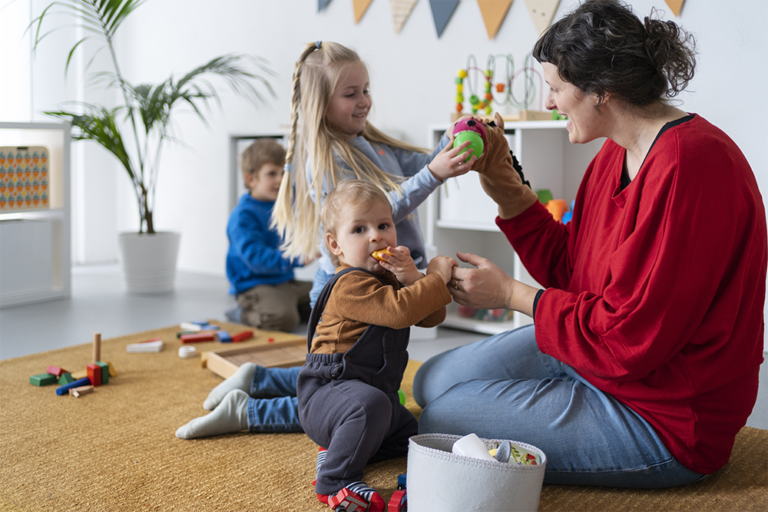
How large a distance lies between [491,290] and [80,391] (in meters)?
1.30

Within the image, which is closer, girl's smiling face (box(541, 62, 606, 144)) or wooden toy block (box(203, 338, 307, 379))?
girl's smiling face (box(541, 62, 606, 144))

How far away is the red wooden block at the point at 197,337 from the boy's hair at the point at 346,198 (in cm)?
128

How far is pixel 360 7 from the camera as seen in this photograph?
11.1 feet

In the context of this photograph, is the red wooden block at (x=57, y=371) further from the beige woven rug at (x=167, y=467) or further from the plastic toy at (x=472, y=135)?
the plastic toy at (x=472, y=135)

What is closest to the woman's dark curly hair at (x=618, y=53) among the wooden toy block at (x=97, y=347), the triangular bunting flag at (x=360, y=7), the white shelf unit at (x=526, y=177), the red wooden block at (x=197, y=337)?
A: the white shelf unit at (x=526, y=177)

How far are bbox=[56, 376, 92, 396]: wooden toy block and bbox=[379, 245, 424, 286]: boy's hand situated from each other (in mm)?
1153

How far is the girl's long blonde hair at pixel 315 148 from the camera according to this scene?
1850 mm

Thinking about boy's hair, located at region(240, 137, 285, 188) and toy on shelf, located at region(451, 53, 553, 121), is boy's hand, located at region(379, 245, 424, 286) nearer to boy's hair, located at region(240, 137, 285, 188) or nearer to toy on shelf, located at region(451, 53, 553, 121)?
toy on shelf, located at region(451, 53, 553, 121)

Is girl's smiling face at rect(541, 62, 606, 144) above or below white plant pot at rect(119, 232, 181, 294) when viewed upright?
above

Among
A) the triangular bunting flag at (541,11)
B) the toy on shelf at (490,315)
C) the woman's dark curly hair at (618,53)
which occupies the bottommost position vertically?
the toy on shelf at (490,315)

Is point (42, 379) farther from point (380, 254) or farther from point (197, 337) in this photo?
point (380, 254)

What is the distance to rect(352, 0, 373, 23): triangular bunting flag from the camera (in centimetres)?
336

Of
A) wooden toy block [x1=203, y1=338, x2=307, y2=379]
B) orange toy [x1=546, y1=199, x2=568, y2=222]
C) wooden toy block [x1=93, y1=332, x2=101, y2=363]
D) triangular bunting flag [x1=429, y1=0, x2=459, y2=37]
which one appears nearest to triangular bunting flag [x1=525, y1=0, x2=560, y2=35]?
triangular bunting flag [x1=429, y1=0, x2=459, y2=37]

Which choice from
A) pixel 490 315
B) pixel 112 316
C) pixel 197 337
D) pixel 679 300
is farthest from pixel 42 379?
pixel 679 300
